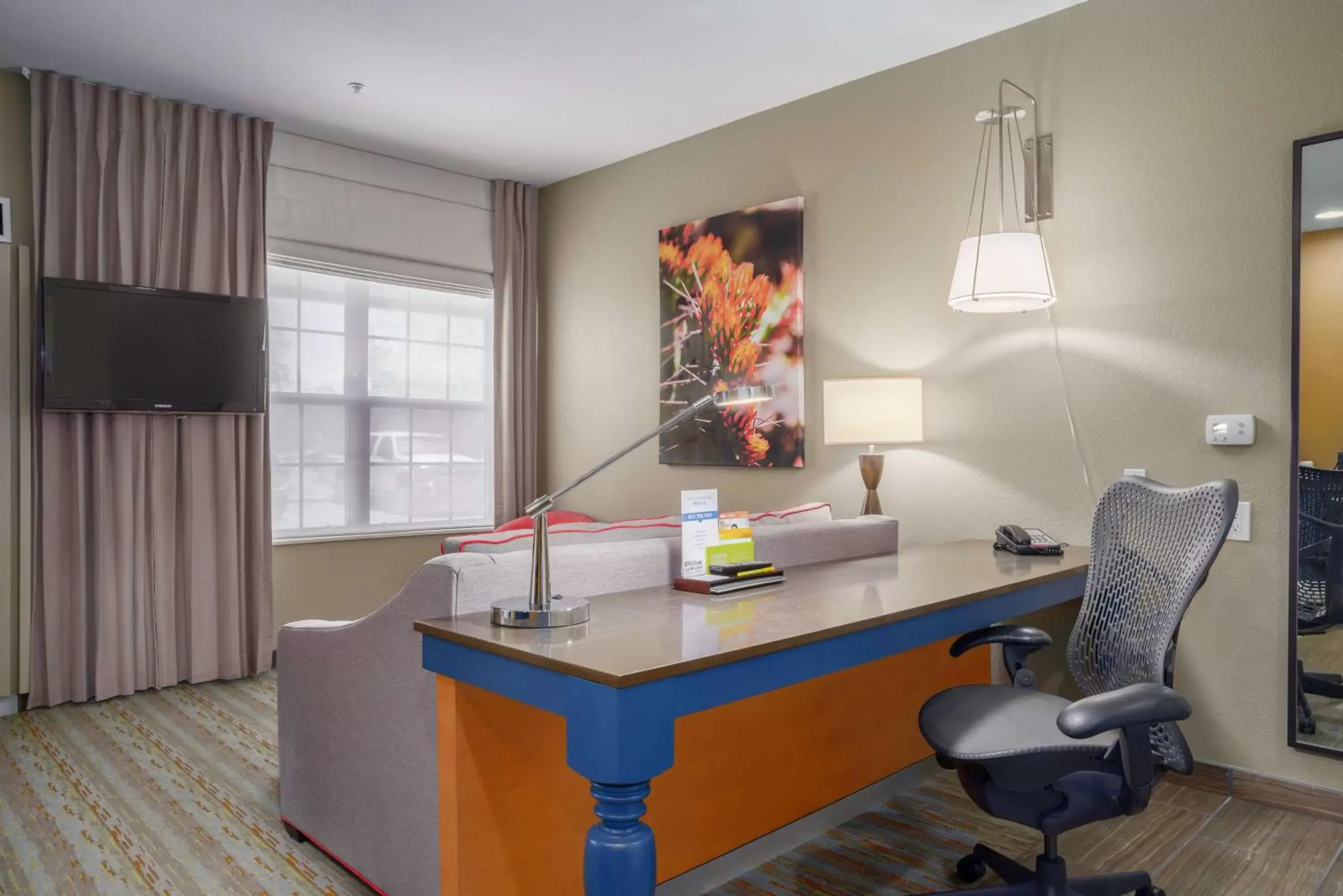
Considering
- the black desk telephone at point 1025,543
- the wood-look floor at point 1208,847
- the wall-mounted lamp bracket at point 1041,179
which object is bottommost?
the wood-look floor at point 1208,847

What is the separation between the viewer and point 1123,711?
4.99 ft

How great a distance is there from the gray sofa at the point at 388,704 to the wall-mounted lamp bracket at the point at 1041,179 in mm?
1662

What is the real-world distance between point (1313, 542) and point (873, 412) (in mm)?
1398

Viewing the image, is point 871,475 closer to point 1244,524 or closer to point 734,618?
point 1244,524

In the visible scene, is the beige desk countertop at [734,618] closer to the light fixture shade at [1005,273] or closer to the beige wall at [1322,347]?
the beige wall at [1322,347]

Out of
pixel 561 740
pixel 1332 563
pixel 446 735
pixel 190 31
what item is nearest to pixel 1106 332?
pixel 1332 563

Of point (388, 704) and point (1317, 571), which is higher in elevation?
point (1317, 571)

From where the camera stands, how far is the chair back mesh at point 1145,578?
1729mm

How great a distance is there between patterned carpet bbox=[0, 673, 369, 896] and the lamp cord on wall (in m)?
2.55

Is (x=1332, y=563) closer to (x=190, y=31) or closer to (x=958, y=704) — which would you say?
(x=958, y=704)

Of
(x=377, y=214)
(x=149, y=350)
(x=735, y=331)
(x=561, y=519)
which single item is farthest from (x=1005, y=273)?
(x=149, y=350)

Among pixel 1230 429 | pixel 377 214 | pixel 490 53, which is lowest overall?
pixel 1230 429

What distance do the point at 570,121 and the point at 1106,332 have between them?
103 inches

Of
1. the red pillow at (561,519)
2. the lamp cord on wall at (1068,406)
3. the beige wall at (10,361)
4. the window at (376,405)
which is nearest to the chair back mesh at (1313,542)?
the lamp cord on wall at (1068,406)
